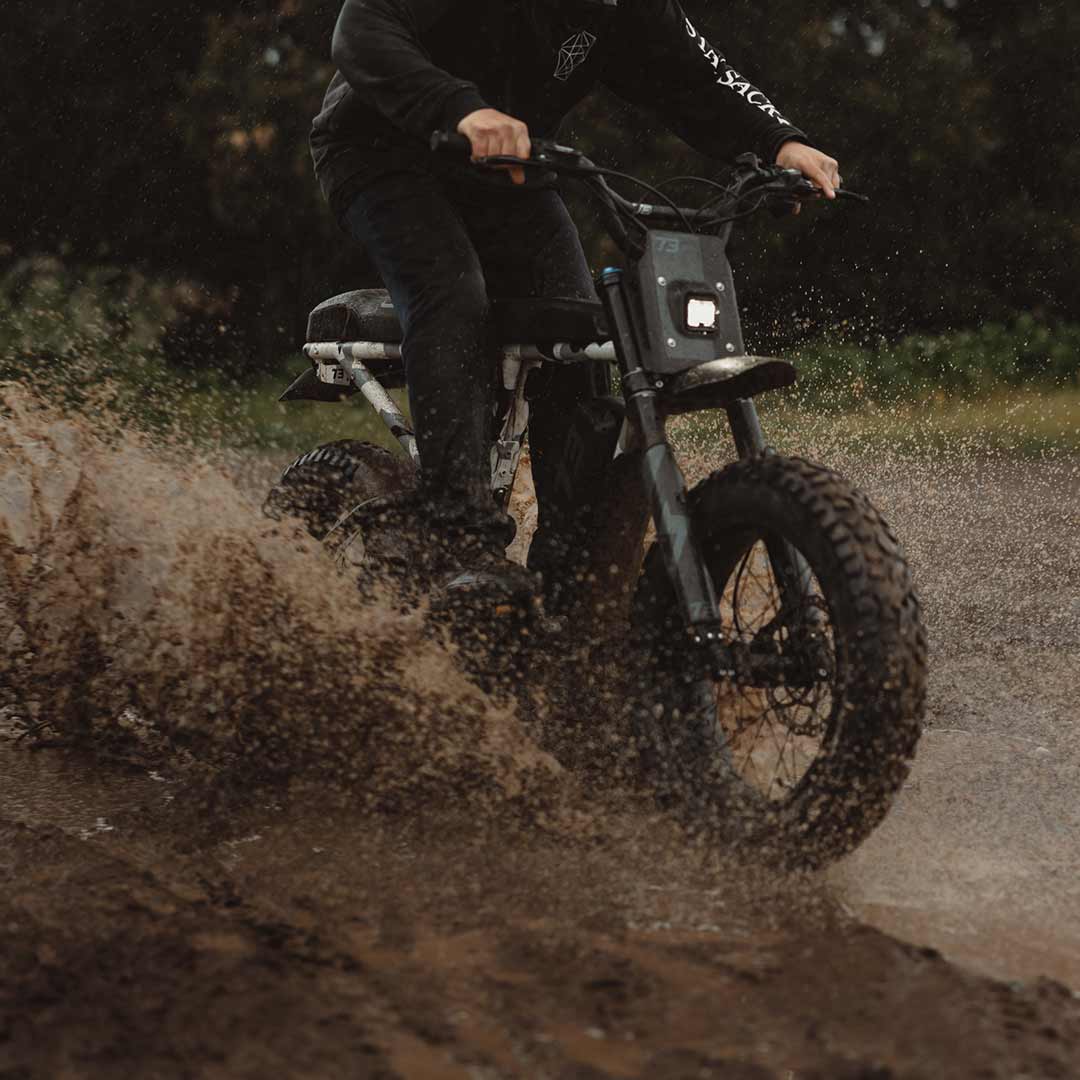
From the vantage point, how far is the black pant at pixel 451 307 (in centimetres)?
360

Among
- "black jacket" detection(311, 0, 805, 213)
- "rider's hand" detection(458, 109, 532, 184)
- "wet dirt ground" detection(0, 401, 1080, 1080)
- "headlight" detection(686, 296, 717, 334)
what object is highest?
"black jacket" detection(311, 0, 805, 213)

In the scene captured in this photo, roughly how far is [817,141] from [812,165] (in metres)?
9.90

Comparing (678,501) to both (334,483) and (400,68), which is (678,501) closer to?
(400,68)

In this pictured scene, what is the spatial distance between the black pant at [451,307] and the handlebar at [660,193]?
179 millimetres

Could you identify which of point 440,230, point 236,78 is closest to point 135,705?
point 440,230

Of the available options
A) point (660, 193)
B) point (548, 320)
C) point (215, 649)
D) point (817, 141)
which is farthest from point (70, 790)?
point (817, 141)

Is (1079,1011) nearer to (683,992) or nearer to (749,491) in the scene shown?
(683,992)

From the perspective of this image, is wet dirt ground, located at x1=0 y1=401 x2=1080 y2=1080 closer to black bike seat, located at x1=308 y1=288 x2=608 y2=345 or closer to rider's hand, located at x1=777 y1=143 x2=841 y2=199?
black bike seat, located at x1=308 y1=288 x2=608 y2=345

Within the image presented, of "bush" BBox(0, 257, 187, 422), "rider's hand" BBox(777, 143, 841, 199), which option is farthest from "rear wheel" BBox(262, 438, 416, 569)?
"bush" BBox(0, 257, 187, 422)

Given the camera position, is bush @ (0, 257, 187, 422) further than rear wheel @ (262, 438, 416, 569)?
Yes

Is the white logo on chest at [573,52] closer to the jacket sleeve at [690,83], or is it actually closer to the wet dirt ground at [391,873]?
the jacket sleeve at [690,83]

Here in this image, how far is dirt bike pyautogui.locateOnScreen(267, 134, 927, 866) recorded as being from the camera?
2824mm

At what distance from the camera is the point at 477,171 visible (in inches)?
146

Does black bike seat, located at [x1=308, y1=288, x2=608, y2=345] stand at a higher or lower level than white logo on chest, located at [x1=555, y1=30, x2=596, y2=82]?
lower
